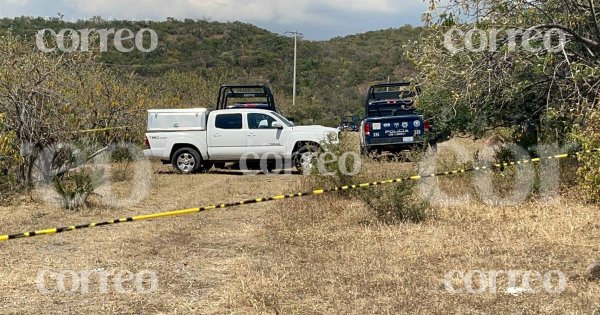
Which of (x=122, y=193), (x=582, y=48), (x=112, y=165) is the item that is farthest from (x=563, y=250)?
(x=112, y=165)

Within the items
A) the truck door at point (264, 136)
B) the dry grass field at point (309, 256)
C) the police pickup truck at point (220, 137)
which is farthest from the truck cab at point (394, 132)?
the dry grass field at point (309, 256)

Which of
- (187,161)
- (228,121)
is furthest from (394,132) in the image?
(187,161)

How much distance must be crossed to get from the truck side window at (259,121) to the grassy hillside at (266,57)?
92.0ft

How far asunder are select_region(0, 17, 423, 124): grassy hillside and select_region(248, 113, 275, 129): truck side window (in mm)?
28057

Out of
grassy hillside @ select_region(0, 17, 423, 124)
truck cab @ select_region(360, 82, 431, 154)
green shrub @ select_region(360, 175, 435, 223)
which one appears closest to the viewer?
green shrub @ select_region(360, 175, 435, 223)

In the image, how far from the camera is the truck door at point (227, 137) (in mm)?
15578

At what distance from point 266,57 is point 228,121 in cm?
4385

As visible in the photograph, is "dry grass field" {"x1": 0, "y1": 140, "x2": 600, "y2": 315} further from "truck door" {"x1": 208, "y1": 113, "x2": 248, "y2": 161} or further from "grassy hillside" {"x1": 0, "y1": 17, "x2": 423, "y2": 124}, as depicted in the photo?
"grassy hillside" {"x1": 0, "y1": 17, "x2": 423, "y2": 124}

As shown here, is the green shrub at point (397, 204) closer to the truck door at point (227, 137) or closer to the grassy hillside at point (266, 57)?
the truck door at point (227, 137)

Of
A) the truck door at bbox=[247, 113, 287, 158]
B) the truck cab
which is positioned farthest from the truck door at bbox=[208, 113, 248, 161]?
the truck cab

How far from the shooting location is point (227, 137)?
15.6 m

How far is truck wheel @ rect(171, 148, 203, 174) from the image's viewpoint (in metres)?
15.8

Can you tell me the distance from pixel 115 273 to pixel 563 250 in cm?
469

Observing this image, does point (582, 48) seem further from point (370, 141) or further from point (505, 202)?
point (370, 141)
